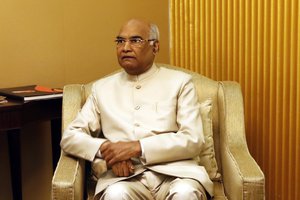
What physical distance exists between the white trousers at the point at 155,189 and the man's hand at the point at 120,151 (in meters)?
0.09

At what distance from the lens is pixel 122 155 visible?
188cm

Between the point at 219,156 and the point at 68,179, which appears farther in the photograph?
the point at 219,156

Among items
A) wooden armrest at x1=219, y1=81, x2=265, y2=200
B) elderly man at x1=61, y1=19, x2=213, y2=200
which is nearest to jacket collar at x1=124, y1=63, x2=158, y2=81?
elderly man at x1=61, y1=19, x2=213, y2=200

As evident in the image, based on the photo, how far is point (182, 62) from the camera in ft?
9.11

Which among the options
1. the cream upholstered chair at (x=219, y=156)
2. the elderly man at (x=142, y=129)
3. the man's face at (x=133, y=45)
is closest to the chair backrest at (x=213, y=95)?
the cream upholstered chair at (x=219, y=156)

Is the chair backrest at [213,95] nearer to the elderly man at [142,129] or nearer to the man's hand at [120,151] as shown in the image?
the elderly man at [142,129]

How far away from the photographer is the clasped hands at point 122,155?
1.88 m

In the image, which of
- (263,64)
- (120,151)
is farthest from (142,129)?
(263,64)

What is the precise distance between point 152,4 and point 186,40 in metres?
0.43

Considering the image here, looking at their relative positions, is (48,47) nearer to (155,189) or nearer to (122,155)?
(122,155)

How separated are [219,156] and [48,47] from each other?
1.16m

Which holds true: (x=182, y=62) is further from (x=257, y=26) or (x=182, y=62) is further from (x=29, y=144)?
(x=29, y=144)

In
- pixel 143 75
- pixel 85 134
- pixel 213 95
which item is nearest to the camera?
pixel 85 134

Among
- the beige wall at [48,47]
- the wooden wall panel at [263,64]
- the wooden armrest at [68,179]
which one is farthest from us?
the beige wall at [48,47]
